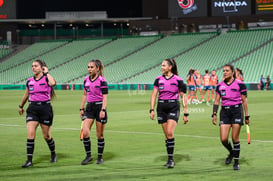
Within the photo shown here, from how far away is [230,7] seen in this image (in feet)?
246

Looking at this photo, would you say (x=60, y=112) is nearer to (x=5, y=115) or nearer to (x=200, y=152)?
(x=5, y=115)

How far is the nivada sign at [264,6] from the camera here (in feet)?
240

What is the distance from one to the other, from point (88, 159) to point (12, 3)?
77904 mm

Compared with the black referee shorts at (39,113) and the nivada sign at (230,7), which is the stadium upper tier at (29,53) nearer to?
the nivada sign at (230,7)

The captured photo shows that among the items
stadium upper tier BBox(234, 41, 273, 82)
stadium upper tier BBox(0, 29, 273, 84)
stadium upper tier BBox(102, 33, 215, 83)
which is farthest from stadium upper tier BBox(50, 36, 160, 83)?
stadium upper tier BBox(234, 41, 273, 82)

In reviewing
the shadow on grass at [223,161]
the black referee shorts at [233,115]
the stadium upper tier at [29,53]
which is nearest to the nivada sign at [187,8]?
the stadium upper tier at [29,53]

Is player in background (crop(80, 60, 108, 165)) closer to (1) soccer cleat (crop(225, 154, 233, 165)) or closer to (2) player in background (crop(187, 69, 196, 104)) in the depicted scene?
(1) soccer cleat (crop(225, 154, 233, 165))

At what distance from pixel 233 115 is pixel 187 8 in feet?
216

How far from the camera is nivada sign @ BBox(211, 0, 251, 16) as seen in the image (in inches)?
2931

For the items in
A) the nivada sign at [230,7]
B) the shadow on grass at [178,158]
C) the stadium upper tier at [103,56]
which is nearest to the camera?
the shadow on grass at [178,158]

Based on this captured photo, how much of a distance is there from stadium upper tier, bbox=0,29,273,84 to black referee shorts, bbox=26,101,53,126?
50829 mm

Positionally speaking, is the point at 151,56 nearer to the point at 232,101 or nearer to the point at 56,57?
the point at 56,57

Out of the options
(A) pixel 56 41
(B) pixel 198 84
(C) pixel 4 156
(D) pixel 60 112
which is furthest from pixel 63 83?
(C) pixel 4 156

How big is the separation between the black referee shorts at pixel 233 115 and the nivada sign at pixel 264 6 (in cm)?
6207
